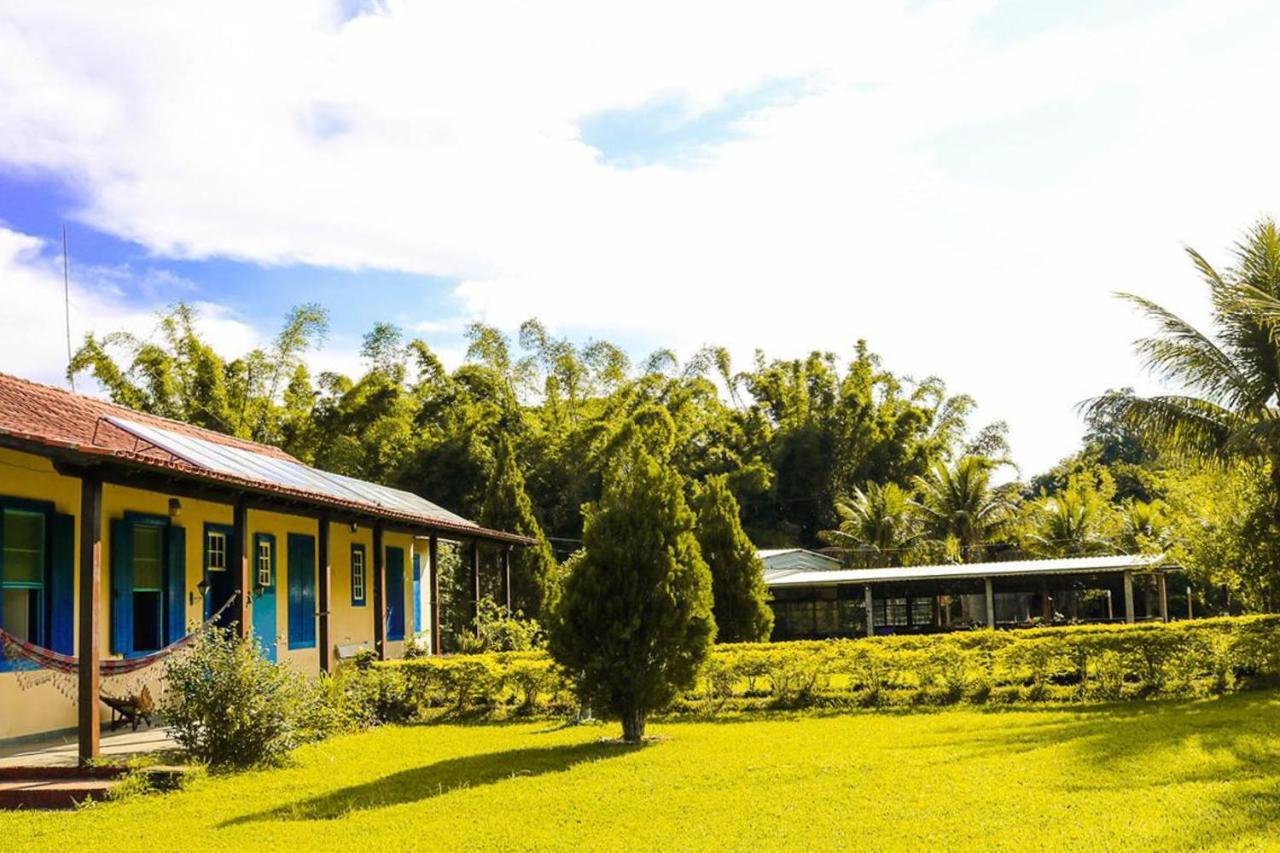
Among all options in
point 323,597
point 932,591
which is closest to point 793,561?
point 932,591

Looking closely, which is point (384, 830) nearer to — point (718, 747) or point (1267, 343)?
point (718, 747)

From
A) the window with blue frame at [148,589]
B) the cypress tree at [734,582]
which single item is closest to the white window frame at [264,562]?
the window with blue frame at [148,589]

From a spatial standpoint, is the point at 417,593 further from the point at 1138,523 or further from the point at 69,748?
the point at 1138,523

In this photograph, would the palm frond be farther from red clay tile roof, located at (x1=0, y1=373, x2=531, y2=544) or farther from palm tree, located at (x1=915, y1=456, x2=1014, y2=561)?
palm tree, located at (x1=915, y1=456, x2=1014, y2=561)

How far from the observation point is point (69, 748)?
1046cm

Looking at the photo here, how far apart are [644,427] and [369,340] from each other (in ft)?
30.5

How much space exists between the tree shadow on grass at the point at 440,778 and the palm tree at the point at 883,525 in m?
25.9

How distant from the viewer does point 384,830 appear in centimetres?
754

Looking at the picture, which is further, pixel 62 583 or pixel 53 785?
pixel 62 583

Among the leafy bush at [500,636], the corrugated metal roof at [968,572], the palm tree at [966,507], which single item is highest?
the palm tree at [966,507]

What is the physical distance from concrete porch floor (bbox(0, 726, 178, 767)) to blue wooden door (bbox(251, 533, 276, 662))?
3023mm

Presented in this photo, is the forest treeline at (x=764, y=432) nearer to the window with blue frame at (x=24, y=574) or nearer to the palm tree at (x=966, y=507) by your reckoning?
the palm tree at (x=966, y=507)

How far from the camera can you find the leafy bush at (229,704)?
1005cm

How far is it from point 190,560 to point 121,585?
1623 millimetres
